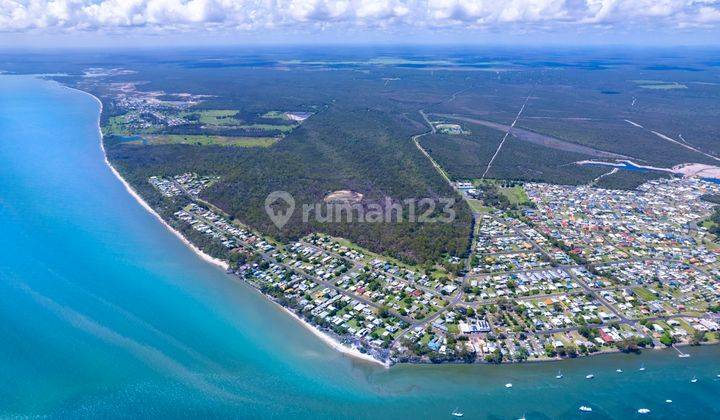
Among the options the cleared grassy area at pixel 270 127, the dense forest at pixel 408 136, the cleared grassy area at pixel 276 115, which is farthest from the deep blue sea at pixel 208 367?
the cleared grassy area at pixel 276 115

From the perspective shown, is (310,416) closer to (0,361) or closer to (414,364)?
(414,364)

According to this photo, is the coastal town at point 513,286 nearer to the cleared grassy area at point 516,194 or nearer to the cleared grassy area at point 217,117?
the cleared grassy area at point 516,194

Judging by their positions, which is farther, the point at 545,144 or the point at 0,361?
the point at 545,144

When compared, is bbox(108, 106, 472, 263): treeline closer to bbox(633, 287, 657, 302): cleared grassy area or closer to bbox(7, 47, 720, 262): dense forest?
bbox(7, 47, 720, 262): dense forest

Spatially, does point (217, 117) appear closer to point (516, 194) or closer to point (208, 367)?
point (516, 194)

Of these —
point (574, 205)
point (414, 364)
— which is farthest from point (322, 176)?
point (414, 364)
